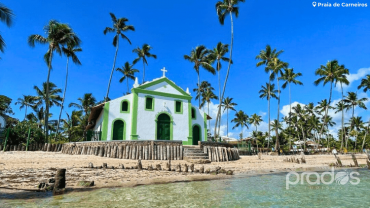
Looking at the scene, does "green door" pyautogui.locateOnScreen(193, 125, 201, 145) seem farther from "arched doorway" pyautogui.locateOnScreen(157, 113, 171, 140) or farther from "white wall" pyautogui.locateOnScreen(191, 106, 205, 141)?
"arched doorway" pyautogui.locateOnScreen(157, 113, 171, 140)

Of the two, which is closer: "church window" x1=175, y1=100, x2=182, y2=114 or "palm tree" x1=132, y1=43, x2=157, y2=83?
"church window" x1=175, y1=100, x2=182, y2=114

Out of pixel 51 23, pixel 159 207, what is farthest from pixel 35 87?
pixel 159 207

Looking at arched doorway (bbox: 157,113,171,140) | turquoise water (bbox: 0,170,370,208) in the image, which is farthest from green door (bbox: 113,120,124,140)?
turquoise water (bbox: 0,170,370,208)

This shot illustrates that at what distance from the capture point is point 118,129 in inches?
826

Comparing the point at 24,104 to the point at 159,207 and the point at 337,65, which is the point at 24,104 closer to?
the point at 159,207

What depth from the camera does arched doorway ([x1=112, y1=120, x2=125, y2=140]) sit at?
20.8 metres

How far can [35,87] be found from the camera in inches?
1558

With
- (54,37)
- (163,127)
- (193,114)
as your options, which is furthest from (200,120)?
(54,37)

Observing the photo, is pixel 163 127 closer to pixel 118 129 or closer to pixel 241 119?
pixel 118 129

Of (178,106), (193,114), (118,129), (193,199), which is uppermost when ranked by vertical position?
(178,106)

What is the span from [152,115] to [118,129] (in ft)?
11.5

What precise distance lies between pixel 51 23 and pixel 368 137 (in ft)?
209

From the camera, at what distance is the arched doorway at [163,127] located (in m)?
21.5

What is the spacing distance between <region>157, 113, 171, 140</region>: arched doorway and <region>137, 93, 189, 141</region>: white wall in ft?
1.64
